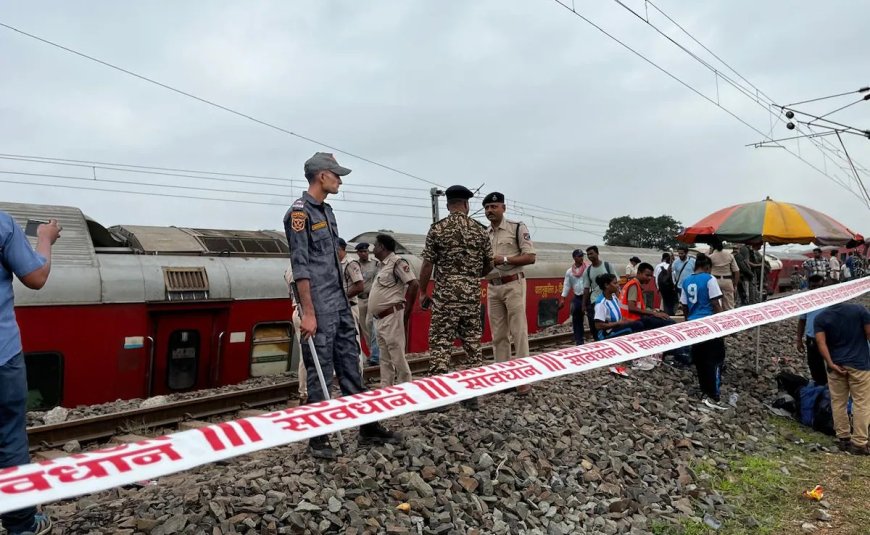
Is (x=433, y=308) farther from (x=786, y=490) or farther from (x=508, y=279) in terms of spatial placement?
(x=786, y=490)

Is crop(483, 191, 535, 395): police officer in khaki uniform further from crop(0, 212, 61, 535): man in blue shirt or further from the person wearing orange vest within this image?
crop(0, 212, 61, 535): man in blue shirt

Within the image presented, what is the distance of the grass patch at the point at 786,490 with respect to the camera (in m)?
4.14

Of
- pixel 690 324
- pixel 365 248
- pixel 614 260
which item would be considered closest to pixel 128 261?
pixel 365 248

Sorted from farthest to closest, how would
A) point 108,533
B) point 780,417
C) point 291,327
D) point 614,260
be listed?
point 614,260, point 291,327, point 780,417, point 108,533

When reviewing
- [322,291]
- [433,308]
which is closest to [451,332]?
[433,308]

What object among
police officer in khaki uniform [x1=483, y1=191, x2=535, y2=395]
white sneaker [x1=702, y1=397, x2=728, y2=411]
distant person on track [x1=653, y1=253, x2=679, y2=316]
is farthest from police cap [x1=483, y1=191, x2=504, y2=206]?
distant person on track [x1=653, y1=253, x2=679, y2=316]

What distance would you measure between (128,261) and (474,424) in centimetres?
570

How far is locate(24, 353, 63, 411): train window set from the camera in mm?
7070

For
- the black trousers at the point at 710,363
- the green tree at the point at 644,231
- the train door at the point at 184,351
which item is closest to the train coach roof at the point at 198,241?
Result: the train door at the point at 184,351

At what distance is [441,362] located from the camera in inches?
198

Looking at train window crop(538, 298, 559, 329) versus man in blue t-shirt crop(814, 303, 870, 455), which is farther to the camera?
train window crop(538, 298, 559, 329)

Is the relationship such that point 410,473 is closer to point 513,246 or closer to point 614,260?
point 513,246

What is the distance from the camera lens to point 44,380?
718 cm

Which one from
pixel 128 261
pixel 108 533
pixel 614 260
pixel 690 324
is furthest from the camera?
pixel 614 260
